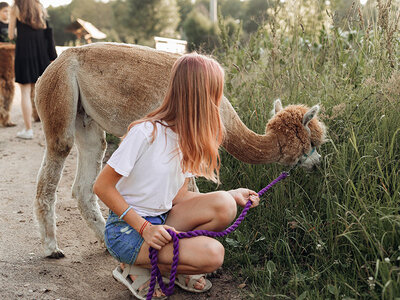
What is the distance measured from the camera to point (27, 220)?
4.00 meters

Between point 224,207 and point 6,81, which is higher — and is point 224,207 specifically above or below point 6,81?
above

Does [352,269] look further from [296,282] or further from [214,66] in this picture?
[214,66]

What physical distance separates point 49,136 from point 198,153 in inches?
53.9

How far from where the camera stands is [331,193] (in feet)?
10.3

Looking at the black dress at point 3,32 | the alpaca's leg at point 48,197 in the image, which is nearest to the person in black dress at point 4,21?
the black dress at point 3,32

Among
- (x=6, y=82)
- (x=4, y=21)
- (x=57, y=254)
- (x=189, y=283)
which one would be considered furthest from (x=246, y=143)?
(x=4, y=21)

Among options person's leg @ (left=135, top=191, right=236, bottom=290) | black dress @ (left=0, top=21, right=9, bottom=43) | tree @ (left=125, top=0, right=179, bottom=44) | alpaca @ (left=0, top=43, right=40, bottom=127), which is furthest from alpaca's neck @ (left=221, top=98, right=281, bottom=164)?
tree @ (left=125, top=0, right=179, bottom=44)

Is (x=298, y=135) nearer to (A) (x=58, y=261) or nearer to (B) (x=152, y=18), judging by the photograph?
(A) (x=58, y=261)

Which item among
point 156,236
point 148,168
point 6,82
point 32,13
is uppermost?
point 32,13

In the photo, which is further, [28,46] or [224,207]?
[28,46]

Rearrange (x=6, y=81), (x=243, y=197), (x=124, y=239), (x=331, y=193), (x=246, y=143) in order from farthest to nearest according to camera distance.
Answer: (x=6, y=81)
(x=246, y=143)
(x=331, y=193)
(x=243, y=197)
(x=124, y=239)

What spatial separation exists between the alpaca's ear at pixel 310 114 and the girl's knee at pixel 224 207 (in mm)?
1063

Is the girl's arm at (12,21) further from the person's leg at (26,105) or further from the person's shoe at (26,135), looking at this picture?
the person's shoe at (26,135)

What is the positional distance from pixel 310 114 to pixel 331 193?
0.59 m
